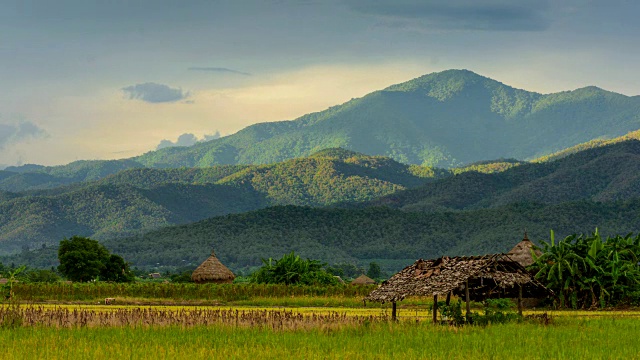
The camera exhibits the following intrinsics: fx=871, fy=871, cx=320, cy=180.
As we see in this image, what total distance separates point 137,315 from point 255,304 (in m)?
21.4

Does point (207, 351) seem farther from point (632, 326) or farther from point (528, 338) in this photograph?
point (632, 326)

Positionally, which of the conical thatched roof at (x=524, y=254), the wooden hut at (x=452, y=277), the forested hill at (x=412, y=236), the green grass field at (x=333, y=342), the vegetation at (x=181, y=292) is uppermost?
the forested hill at (x=412, y=236)

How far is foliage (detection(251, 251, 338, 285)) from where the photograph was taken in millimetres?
62219

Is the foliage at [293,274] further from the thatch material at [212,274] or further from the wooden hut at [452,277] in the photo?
the wooden hut at [452,277]

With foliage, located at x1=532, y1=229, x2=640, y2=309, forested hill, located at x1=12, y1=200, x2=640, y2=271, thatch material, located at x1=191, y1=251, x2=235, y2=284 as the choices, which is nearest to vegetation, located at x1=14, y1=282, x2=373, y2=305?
thatch material, located at x1=191, y1=251, x2=235, y2=284

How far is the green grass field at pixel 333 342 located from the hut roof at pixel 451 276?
1881 mm

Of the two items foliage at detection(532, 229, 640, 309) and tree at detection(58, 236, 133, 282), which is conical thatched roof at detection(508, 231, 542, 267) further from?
tree at detection(58, 236, 133, 282)

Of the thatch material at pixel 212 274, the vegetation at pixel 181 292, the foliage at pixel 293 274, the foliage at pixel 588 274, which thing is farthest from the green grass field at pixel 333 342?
the thatch material at pixel 212 274

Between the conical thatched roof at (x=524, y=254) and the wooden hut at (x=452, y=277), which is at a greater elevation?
the conical thatched roof at (x=524, y=254)

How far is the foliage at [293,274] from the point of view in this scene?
2450 inches

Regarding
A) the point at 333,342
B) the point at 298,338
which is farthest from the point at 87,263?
the point at 333,342

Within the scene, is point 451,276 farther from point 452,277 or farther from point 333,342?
point 333,342

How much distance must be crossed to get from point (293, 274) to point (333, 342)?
35949mm

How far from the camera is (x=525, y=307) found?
46844mm
